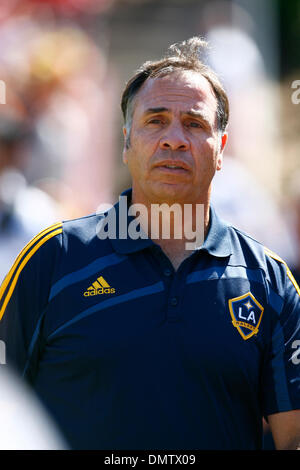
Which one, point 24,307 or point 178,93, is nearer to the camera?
point 24,307

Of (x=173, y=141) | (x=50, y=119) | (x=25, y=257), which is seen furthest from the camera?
(x=50, y=119)

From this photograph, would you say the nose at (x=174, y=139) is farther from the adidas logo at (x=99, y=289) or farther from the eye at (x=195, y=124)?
the adidas logo at (x=99, y=289)

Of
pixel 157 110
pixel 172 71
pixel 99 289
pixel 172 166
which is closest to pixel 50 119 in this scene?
pixel 172 71

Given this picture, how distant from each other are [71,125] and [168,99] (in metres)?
3.46

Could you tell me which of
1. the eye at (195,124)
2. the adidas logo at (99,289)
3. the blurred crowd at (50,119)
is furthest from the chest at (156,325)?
the blurred crowd at (50,119)

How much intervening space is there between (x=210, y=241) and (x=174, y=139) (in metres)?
0.41

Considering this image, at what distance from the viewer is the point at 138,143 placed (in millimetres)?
2838

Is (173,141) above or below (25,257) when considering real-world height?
above

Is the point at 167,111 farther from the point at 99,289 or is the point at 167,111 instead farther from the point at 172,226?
the point at 99,289

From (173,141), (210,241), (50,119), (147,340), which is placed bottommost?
(147,340)

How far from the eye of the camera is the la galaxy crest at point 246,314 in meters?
2.62

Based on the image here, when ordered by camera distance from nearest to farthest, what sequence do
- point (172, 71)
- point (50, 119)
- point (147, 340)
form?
point (147, 340) < point (172, 71) < point (50, 119)

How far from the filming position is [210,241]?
280cm

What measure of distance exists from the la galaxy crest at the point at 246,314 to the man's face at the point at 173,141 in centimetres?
45
